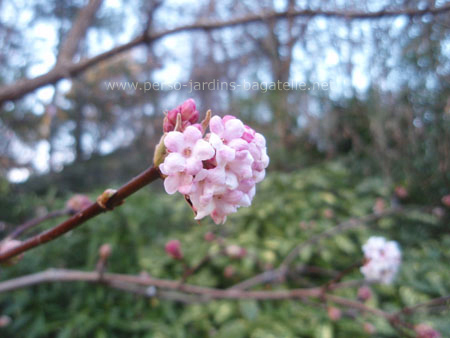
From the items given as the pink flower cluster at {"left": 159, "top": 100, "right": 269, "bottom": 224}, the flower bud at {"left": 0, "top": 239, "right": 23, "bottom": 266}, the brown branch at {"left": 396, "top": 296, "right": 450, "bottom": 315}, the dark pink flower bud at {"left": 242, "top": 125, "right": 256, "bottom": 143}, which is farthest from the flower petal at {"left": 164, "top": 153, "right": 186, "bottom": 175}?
the brown branch at {"left": 396, "top": 296, "right": 450, "bottom": 315}

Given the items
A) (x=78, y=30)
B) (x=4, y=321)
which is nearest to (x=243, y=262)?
(x=4, y=321)

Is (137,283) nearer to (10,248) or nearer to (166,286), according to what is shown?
(166,286)

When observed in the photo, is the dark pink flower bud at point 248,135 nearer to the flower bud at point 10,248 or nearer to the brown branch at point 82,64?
the flower bud at point 10,248

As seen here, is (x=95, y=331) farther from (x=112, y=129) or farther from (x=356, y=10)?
(x=112, y=129)

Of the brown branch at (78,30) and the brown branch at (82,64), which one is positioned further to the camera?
the brown branch at (78,30)

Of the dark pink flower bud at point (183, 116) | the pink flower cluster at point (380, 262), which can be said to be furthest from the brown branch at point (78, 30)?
the pink flower cluster at point (380, 262)

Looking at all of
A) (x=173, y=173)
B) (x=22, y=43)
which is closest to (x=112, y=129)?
(x=22, y=43)

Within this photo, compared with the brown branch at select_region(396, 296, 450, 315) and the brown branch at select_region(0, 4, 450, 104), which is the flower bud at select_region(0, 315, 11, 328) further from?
the brown branch at select_region(396, 296, 450, 315)
